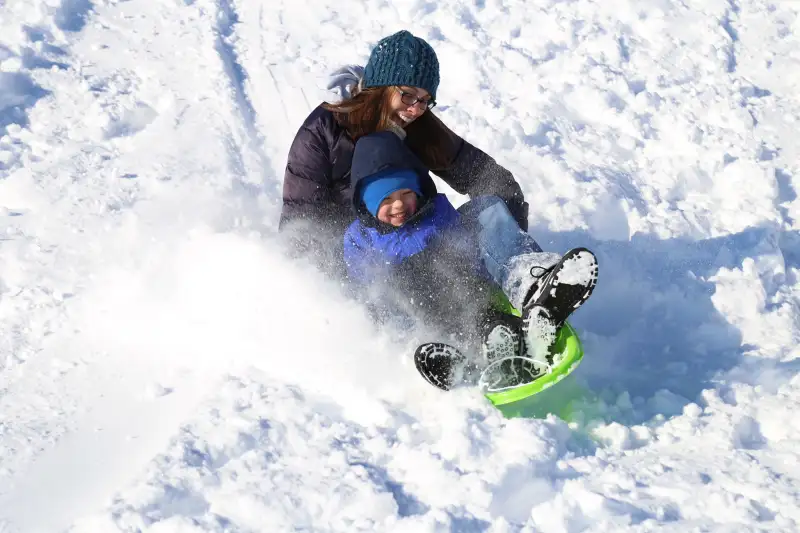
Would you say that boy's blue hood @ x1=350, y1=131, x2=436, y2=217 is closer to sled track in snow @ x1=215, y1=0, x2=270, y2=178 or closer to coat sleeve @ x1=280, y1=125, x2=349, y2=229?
coat sleeve @ x1=280, y1=125, x2=349, y2=229

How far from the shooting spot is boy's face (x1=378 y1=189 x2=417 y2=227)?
9.89ft

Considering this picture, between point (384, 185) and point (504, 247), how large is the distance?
0.61m

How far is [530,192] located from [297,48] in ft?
6.73

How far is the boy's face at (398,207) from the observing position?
3016 mm

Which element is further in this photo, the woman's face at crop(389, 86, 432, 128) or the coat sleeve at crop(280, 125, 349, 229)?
the coat sleeve at crop(280, 125, 349, 229)

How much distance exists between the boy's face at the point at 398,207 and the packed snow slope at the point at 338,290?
1.57 ft

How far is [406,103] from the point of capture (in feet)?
10.8

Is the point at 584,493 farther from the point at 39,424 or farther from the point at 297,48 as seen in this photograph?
the point at 297,48

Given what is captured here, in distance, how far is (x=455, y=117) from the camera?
16.6 feet

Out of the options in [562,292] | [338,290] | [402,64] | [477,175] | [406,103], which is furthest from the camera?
[477,175]

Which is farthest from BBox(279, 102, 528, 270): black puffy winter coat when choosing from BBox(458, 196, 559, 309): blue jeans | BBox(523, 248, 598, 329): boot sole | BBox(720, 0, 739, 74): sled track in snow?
BBox(720, 0, 739, 74): sled track in snow

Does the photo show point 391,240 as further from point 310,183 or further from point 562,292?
point 562,292

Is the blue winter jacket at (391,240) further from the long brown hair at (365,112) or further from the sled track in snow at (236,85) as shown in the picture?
the sled track in snow at (236,85)

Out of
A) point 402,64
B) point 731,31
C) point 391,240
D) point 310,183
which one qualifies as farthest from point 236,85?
point 731,31
